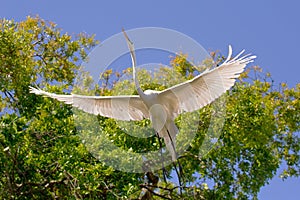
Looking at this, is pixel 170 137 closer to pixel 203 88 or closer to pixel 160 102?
pixel 160 102

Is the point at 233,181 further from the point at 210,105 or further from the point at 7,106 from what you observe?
the point at 7,106

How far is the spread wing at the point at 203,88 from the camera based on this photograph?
7406mm

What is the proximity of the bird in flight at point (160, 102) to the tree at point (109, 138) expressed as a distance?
27 centimetres

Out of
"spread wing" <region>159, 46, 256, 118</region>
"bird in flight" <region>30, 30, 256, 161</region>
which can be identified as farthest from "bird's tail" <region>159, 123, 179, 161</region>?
"spread wing" <region>159, 46, 256, 118</region>

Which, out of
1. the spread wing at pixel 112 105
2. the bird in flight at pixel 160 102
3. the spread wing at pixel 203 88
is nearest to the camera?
the spread wing at pixel 203 88

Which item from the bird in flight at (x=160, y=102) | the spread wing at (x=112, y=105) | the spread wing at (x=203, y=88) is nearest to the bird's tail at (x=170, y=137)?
the bird in flight at (x=160, y=102)

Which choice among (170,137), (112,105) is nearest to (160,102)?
(170,137)

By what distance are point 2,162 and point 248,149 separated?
141 inches

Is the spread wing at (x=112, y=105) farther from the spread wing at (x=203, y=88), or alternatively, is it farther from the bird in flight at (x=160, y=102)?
the spread wing at (x=203, y=88)

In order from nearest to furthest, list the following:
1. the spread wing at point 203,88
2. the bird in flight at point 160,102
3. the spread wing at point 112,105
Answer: the spread wing at point 203,88
the bird in flight at point 160,102
the spread wing at point 112,105

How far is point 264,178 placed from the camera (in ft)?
29.7

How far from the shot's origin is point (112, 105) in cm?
A: 846

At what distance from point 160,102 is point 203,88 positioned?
67 cm

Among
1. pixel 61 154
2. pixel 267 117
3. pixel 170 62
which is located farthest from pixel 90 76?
pixel 267 117
